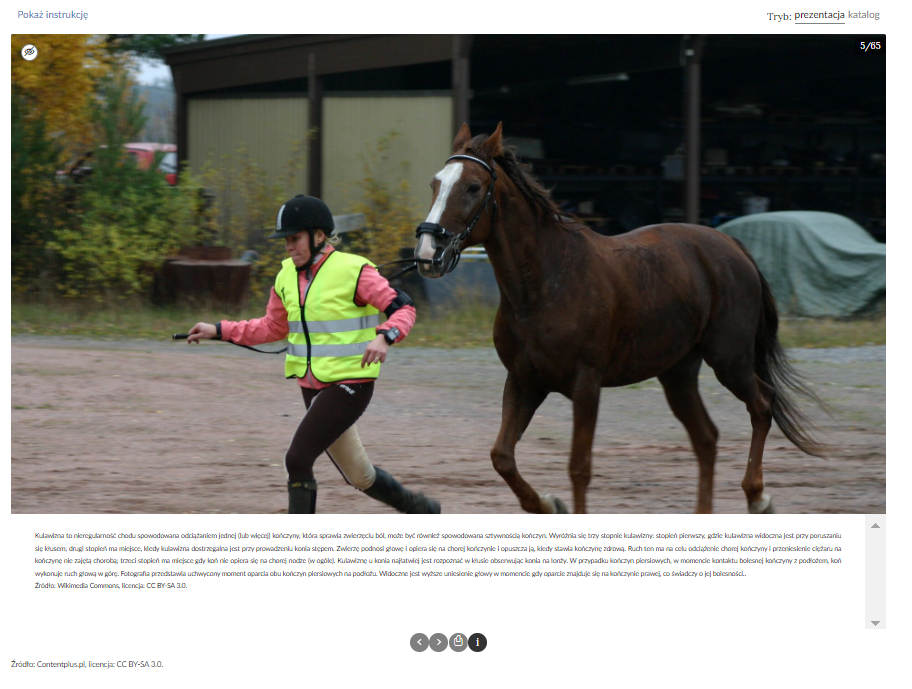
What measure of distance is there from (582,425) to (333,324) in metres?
1.36

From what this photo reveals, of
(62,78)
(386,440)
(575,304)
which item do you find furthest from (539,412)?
(62,78)

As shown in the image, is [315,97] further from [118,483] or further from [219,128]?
[118,483]

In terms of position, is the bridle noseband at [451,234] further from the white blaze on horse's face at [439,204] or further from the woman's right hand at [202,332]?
the woman's right hand at [202,332]

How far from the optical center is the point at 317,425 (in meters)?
4.61

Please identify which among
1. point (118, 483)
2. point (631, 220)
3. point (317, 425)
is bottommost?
point (118, 483)

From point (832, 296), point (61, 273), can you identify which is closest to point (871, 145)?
point (832, 296)

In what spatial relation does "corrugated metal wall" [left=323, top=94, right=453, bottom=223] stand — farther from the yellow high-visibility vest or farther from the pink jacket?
the yellow high-visibility vest

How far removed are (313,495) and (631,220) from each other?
18.7 m

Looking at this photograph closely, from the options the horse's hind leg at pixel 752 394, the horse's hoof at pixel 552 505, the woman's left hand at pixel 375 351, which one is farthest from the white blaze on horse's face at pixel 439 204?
the horse's hind leg at pixel 752 394

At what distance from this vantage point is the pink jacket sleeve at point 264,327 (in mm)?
4945
